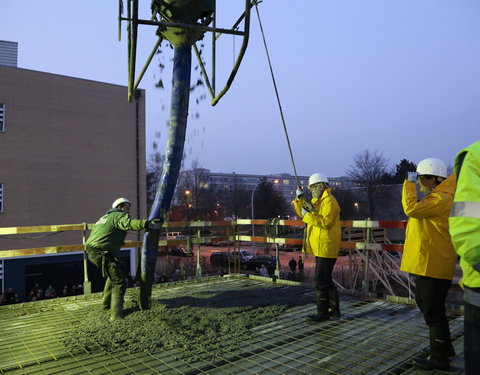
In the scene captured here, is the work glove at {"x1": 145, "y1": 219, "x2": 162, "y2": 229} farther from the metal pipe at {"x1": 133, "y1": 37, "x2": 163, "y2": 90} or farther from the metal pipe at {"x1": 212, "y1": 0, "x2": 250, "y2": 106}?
the metal pipe at {"x1": 133, "y1": 37, "x2": 163, "y2": 90}

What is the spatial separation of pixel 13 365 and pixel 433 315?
4.04 metres

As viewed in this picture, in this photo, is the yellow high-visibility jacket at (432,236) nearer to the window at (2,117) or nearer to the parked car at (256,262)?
the window at (2,117)

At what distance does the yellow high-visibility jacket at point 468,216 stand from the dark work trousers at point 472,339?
13 cm

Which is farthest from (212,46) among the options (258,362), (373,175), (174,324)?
(373,175)

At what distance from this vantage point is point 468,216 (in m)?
1.79

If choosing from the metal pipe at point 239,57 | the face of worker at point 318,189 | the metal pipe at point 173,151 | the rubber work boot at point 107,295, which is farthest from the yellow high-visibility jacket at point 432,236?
the rubber work boot at point 107,295

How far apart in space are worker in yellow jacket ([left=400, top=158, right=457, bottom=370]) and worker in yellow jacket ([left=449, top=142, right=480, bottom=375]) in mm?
1513

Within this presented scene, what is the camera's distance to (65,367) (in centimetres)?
343

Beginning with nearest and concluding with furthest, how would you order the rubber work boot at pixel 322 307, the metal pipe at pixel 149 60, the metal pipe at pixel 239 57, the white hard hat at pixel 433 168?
the white hard hat at pixel 433 168 → the metal pipe at pixel 239 57 → the rubber work boot at pixel 322 307 → the metal pipe at pixel 149 60

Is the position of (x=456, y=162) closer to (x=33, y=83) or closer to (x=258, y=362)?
(x=258, y=362)

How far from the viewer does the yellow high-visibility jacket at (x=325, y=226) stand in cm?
475

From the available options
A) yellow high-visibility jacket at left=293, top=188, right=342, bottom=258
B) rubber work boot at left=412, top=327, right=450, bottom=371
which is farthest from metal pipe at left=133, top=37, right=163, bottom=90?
rubber work boot at left=412, top=327, right=450, bottom=371

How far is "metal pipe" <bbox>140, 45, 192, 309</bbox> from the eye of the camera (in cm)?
529

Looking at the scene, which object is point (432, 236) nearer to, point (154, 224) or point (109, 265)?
point (154, 224)
